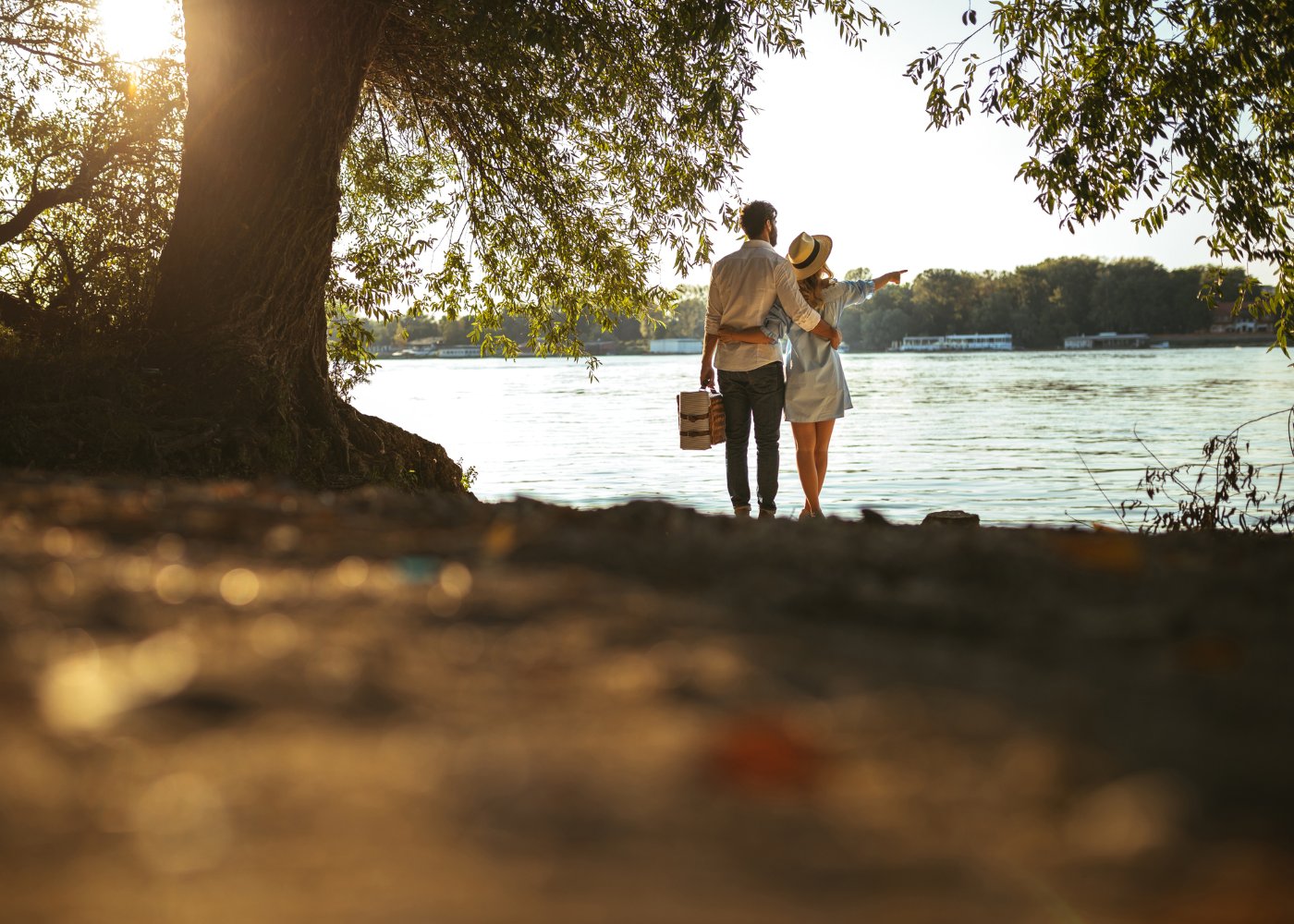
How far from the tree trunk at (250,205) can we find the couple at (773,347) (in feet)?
10.5

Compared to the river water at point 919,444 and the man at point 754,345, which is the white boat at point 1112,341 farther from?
the man at point 754,345

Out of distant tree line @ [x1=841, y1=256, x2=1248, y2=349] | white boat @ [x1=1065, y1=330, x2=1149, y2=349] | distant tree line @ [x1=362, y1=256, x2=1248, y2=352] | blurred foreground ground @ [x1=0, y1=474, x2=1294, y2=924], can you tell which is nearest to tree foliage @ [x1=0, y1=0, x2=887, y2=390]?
blurred foreground ground @ [x1=0, y1=474, x2=1294, y2=924]

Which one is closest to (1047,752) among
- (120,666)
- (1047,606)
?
(1047,606)

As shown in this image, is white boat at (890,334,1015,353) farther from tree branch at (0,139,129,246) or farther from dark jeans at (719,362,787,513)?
dark jeans at (719,362,787,513)

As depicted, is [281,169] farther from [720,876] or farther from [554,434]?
[554,434]

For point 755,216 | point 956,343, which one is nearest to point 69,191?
point 755,216

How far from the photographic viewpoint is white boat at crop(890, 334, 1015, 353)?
459ft

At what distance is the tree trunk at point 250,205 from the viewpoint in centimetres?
873

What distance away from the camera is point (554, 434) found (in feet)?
80.8

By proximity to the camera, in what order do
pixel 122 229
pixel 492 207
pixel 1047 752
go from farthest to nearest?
1. pixel 492 207
2. pixel 122 229
3. pixel 1047 752

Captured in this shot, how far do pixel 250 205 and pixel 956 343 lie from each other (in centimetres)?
13914

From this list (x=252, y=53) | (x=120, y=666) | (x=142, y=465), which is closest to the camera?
(x=120, y=666)

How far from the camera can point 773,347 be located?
8.62 m

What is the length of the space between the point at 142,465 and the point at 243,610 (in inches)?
240
